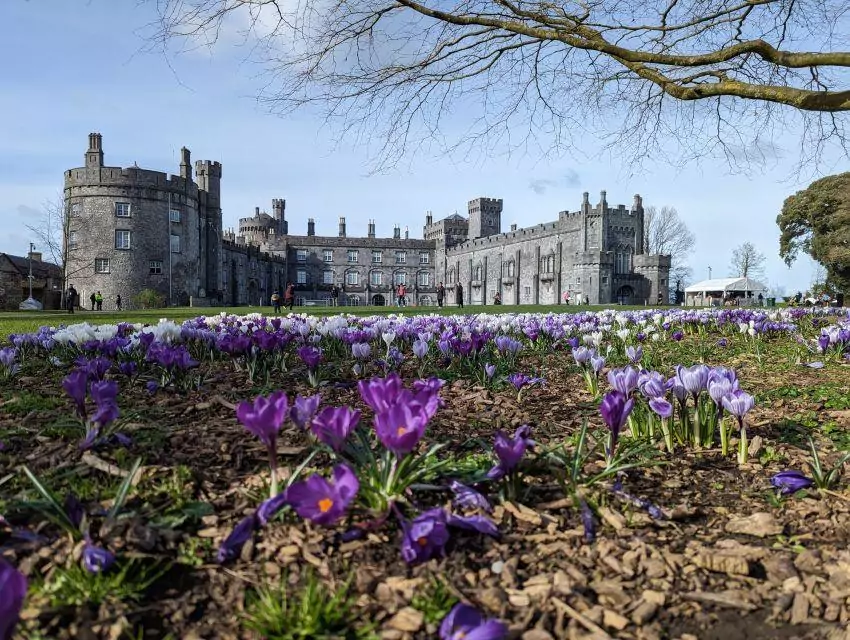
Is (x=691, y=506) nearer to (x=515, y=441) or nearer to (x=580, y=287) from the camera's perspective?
(x=515, y=441)

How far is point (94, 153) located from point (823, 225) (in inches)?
1980

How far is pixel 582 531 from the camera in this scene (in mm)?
1835

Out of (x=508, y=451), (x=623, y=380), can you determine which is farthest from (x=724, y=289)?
(x=508, y=451)

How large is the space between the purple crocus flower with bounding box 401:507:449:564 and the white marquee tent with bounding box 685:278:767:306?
56.6 metres

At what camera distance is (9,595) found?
3.20 ft

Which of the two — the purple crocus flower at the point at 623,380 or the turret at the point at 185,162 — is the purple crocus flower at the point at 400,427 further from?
the turret at the point at 185,162

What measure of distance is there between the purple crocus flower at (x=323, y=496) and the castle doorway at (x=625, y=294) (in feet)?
192

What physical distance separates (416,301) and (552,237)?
70.7 ft

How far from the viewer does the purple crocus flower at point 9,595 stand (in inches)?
38.2

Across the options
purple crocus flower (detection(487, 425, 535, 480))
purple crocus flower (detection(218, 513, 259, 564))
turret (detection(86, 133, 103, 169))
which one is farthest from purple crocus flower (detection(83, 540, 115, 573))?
turret (detection(86, 133, 103, 169))

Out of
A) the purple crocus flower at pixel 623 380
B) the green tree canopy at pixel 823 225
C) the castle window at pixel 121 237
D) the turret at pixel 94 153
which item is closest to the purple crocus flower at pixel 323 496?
the purple crocus flower at pixel 623 380

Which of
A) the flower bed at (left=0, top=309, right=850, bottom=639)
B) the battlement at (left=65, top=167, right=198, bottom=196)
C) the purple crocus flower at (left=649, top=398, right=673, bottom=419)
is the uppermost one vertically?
the battlement at (left=65, top=167, right=198, bottom=196)

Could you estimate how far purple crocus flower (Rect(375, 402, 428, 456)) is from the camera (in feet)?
5.24

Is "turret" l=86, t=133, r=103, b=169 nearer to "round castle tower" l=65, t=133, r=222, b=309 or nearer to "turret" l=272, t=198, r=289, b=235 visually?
"round castle tower" l=65, t=133, r=222, b=309
